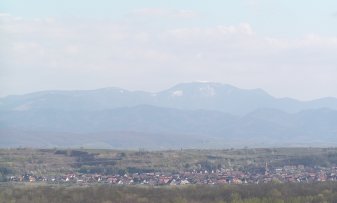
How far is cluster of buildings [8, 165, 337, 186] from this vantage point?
207 feet

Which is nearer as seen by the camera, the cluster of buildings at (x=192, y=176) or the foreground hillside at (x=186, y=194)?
the foreground hillside at (x=186, y=194)

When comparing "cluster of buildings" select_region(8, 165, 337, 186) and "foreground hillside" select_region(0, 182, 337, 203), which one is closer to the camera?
"foreground hillside" select_region(0, 182, 337, 203)

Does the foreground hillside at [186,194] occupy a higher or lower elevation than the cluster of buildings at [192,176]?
lower

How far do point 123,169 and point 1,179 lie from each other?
1476cm

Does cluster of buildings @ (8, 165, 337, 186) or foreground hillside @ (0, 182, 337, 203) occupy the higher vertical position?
cluster of buildings @ (8, 165, 337, 186)

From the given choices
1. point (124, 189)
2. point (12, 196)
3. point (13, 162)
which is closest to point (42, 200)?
point (12, 196)

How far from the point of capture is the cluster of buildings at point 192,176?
207 ft

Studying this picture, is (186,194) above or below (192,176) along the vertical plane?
below

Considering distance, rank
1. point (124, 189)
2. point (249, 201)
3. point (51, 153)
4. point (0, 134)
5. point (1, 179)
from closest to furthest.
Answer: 1. point (249, 201)
2. point (124, 189)
3. point (1, 179)
4. point (51, 153)
5. point (0, 134)

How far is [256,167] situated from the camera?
77938 millimetres

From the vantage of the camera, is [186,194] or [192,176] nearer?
[186,194]

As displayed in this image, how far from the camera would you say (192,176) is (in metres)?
69.6

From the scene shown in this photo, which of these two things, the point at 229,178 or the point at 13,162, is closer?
the point at 229,178

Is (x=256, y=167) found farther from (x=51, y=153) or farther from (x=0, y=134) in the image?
(x=0, y=134)
